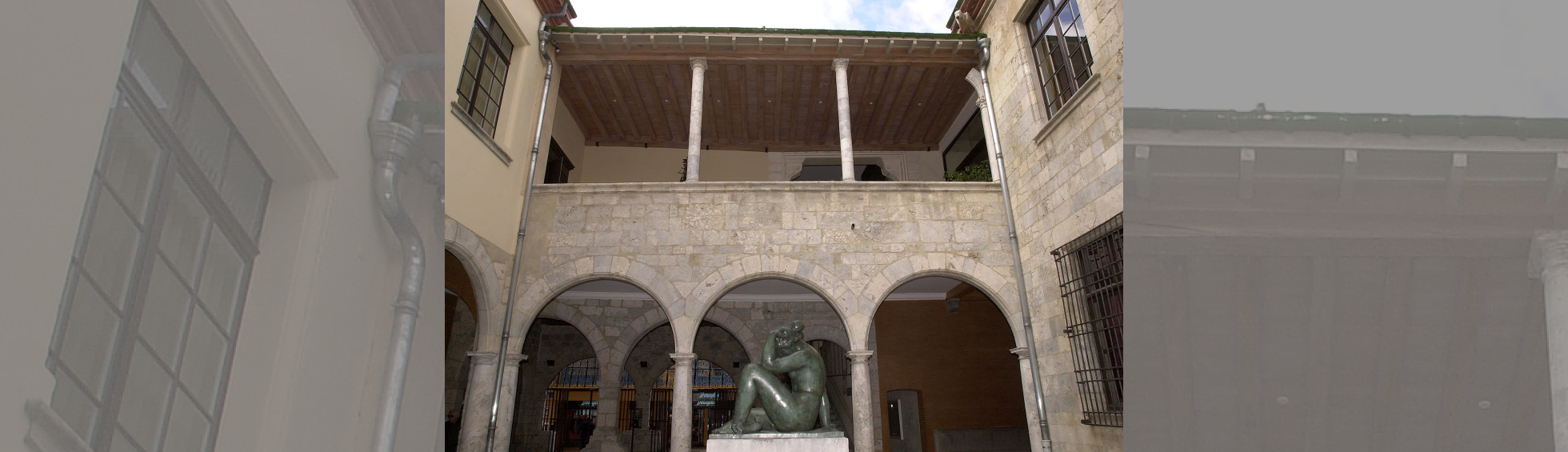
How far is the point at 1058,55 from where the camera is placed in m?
7.84

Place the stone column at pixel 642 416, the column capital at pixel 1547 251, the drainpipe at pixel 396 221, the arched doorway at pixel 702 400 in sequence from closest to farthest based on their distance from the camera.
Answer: the drainpipe at pixel 396 221 < the column capital at pixel 1547 251 < the stone column at pixel 642 416 < the arched doorway at pixel 702 400

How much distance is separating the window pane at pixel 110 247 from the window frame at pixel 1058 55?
285 inches

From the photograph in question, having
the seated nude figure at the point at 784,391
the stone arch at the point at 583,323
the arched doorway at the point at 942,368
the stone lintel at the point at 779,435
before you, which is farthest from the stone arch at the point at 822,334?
the stone lintel at the point at 779,435

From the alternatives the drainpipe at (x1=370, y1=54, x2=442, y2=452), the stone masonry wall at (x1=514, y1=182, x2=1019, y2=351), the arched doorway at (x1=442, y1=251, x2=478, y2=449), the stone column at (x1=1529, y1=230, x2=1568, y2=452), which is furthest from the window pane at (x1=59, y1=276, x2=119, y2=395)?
the arched doorway at (x1=442, y1=251, x2=478, y2=449)

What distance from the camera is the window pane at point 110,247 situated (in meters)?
0.54

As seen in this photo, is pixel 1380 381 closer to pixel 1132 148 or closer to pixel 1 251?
pixel 1132 148

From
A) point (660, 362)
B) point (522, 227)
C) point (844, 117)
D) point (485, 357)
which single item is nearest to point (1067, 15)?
point (844, 117)

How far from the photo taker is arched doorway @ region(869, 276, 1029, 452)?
427 inches

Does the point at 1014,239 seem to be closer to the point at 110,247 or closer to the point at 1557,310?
the point at 1557,310

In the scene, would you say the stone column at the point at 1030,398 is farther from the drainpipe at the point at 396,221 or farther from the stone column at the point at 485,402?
the drainpipe at the point at 396,221

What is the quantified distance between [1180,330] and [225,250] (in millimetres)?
6185

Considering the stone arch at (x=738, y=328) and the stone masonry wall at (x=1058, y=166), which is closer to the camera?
the stone masonry wall at (x=1058, y=166)

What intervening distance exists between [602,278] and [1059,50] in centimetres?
587

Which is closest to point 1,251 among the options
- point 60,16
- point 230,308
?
point 60,16
